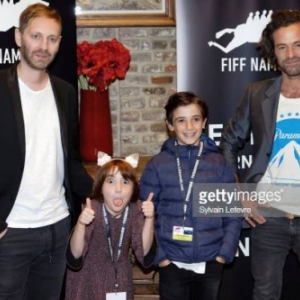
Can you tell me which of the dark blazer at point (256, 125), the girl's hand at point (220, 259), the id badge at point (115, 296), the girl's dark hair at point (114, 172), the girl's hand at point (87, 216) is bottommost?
the id badge at point (115, 296)

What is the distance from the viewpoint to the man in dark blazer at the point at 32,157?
91.3 inches

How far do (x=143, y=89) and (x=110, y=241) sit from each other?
4.69 ft

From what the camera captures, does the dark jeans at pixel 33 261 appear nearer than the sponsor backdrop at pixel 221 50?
Yes

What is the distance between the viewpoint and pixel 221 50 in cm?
326

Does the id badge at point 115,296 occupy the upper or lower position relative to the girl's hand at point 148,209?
lower

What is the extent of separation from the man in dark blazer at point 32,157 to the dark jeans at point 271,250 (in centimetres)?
88

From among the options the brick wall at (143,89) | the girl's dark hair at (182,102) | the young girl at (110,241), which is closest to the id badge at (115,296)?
the young girl at (110,241)

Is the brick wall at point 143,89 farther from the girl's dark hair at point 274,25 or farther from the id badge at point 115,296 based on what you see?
the id badge at point 115,296

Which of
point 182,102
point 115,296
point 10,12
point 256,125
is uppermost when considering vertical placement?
point 10,12

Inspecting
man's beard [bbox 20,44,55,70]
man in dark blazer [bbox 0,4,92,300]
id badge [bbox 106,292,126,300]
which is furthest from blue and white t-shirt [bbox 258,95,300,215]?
man's beard [bbox 20,44,55,70]

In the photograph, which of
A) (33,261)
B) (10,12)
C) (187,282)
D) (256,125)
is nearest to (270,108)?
(256,125)

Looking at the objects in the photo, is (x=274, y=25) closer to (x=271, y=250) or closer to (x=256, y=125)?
(x=256, y=125)

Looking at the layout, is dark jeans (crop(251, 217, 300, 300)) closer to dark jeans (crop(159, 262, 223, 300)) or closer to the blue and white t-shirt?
the blue and white t-shirt

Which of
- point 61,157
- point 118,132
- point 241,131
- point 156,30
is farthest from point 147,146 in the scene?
point 61,157
